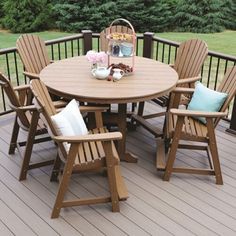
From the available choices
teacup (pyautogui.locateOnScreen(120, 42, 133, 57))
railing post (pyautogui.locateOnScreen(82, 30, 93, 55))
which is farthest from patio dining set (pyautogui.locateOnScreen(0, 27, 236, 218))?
railing post (pyautogui.locateOnScreen(82, 30, 93, 55))

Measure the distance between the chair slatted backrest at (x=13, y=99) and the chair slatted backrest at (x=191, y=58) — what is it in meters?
1.90

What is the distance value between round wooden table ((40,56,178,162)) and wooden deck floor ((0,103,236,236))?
1.67 feet

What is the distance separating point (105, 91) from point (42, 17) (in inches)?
A: 353

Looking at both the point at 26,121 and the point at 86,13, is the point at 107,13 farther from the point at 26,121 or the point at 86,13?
the point at 26,121

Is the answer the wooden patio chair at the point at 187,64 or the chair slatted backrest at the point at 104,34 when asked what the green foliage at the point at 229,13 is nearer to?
the chair slatted backrest at the point at 104,34

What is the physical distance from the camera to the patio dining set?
9.82 ft

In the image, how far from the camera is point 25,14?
37.8ft

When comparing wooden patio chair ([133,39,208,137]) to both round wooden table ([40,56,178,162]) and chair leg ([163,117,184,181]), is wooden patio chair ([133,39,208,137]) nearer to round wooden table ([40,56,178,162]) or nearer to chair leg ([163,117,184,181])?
round wooden table ([40,56,178,162])

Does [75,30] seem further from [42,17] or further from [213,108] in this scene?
[213,108]

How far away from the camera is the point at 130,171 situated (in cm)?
373

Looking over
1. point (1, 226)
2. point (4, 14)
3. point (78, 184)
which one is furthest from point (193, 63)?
point (4, 14)

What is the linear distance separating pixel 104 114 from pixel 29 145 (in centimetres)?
89

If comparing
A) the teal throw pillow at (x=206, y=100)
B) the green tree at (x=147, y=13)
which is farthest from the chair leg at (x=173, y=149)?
the green tree at (x=147, y=13)

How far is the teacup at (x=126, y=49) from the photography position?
3842 millimetres
